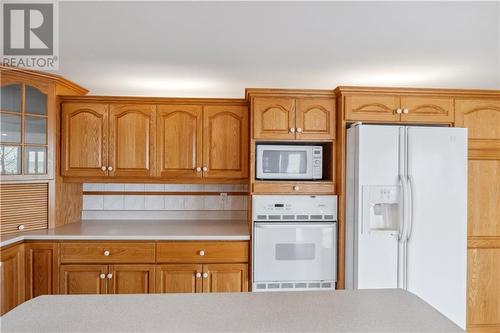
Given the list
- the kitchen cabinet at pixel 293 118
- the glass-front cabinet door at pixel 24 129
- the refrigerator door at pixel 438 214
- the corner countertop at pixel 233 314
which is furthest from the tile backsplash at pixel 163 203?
the corner countertop at pixel 233 314

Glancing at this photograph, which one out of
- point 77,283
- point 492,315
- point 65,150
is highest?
point 65,150

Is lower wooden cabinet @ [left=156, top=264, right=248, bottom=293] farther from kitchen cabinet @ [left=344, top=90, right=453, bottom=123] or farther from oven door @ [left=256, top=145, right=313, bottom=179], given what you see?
kitchen cabinet @ [left=344, top=90, right=453, bottom=123]

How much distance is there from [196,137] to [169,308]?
1.96 m

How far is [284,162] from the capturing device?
8.68 ft

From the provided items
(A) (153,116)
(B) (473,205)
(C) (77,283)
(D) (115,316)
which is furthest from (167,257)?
(B) (473,205)

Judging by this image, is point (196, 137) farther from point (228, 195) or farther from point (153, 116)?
point (228, 195)

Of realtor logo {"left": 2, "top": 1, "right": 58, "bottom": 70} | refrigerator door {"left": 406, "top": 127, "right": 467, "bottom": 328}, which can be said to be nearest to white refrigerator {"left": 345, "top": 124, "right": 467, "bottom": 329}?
refrigerator door {"left": 406, "top": 127, "right": 467, "bottom": 328}

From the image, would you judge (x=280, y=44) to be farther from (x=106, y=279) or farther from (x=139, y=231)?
(x=106, y=279)

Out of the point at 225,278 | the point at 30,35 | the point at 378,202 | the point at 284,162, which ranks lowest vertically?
the point at 225,278

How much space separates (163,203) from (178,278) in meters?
0.91

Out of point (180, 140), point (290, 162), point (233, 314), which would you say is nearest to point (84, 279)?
point (180, 140)

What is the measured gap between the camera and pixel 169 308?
3.33 ft

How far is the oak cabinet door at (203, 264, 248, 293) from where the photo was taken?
2520mm

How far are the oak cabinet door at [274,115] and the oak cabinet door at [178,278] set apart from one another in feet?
3.77
